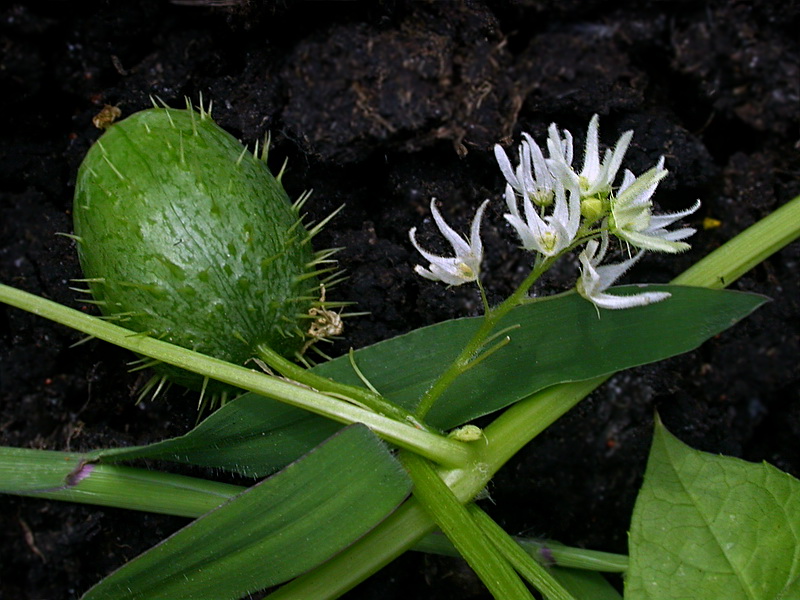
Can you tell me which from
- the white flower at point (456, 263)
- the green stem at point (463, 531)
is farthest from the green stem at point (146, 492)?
the white flower at point (456, 263)

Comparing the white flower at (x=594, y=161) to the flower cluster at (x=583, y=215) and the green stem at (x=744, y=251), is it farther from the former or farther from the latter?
the green stem at (x=744, y=251)

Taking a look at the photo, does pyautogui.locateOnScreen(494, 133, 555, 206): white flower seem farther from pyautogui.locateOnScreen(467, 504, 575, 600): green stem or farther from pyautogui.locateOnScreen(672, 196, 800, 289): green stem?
pyautogui.locateOnScreen(467, 504, 575, 600): green stem

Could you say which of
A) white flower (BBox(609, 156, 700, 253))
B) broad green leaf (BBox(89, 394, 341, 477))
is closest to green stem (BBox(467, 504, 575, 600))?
broad green leaf (BBox(89, 394, 341, 477))

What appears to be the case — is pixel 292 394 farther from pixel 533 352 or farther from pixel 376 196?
pixel 376 196

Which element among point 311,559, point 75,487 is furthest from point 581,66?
point 75,487

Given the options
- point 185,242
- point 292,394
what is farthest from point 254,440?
point 185,242

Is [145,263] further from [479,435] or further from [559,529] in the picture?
[559,529]
